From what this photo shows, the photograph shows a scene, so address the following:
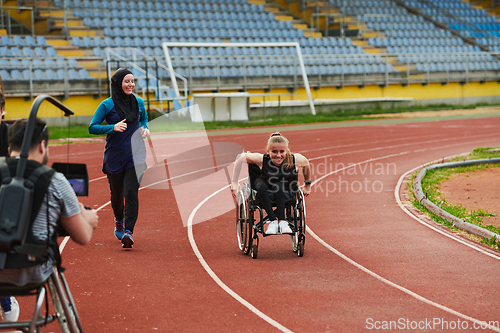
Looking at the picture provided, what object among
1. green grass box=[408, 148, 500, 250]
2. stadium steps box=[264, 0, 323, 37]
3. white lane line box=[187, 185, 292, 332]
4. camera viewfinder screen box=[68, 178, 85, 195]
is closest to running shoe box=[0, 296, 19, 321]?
camera viewfinder screen box=[68, 178, 85, 195]

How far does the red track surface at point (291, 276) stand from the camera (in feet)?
17.5

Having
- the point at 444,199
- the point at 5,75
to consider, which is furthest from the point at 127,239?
the point at 5,75

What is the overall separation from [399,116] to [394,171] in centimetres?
1641

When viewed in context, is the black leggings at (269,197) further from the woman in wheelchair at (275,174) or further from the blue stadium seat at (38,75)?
the blue stadium seat at (38,75)

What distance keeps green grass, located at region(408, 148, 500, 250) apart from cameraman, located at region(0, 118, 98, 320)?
18.1 feet

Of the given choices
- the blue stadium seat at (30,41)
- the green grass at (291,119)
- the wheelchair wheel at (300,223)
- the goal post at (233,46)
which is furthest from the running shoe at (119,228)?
the blue stadium seat at (30,41)

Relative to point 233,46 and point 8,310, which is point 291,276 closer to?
point 8,310

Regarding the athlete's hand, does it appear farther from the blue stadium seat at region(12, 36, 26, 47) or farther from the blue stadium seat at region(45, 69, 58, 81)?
the blue stadium seat at region(12, 36, 26, 47)

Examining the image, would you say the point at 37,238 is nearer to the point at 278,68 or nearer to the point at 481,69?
the point at 278,68

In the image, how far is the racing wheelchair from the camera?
7.17 meters

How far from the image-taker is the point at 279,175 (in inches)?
284

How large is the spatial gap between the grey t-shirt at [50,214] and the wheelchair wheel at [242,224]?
359 centimetres

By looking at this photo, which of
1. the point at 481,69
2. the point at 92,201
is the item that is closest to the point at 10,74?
the point at 92,201

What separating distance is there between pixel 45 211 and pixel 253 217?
11.9ft
